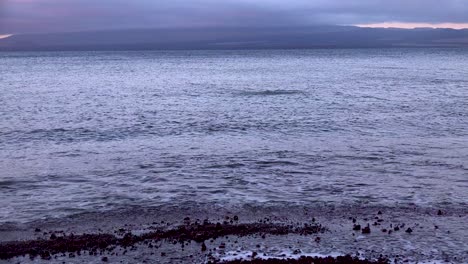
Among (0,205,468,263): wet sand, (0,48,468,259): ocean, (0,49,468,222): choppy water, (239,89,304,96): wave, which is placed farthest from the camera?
(239,89,304,96): wave

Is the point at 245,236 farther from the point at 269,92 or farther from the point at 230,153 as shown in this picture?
the point at 269,92

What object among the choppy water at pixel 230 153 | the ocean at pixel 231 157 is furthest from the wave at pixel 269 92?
the ocean at pixel 231 157

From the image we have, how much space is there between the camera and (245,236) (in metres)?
14.8

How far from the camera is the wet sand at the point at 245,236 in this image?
13.3 m

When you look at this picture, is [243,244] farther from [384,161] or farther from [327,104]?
[327,104]

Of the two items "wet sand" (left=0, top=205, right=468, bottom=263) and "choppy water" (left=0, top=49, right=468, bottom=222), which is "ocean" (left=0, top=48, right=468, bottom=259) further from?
"wet sand" (left=0, top=205, right=468, bottom=263)

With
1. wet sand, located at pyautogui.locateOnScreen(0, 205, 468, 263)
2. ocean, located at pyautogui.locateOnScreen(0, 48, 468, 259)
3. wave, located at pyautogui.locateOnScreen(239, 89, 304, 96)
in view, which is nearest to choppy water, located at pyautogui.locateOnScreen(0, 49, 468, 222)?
ocean, located at pyautogui.locateOnScreen(0, 48, 468, 259)

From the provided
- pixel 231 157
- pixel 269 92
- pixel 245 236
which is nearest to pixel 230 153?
pixel 231 157

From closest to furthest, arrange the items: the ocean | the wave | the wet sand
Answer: the wet sand < the ocean < the wave

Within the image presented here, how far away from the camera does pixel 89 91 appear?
6512 cm

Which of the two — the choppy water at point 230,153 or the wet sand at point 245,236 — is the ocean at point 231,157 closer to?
the choppy water at point 230,153

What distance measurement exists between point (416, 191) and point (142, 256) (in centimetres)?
1115

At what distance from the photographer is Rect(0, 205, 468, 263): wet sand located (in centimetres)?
1334

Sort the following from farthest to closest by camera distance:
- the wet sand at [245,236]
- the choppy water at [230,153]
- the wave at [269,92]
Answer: the wave at [269,92]
the choppy water at [230,153]
the wet sand at [245,236]
